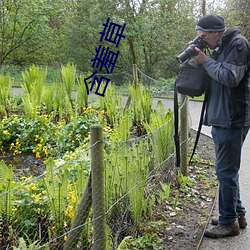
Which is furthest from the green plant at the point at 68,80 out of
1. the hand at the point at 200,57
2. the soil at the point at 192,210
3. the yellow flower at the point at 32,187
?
the hand at the point at 200,57

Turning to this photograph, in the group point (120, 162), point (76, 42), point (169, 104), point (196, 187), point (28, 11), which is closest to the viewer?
point (120, 162)

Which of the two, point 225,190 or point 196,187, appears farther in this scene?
point 196,187

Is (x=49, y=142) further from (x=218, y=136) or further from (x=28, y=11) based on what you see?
(x=28, y=11)

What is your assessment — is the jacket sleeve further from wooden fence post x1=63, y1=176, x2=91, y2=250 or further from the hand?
wooden fence post x1=63, y1=176, x2=91, y2=250

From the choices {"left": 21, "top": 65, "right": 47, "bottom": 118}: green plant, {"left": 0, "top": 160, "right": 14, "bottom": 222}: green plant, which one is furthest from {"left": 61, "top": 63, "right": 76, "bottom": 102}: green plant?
{"left": 0, "top": 160, "right": 14, "bottom": 222}: green plant

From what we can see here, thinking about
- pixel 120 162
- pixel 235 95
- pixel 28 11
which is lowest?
pixel 120 162

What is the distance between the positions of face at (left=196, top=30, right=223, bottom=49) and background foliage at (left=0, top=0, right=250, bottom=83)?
11.6 m

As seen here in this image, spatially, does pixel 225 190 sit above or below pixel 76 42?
below

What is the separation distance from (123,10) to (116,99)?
30.5 ft

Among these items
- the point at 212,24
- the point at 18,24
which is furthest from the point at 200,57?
the point at 18,24

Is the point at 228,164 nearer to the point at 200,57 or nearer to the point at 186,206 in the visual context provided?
the point at 200,57

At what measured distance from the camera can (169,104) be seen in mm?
9375

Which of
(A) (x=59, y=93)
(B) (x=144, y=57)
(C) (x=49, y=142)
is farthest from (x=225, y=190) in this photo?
(B) (x=144, y=57)

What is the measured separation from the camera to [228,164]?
121 inches
